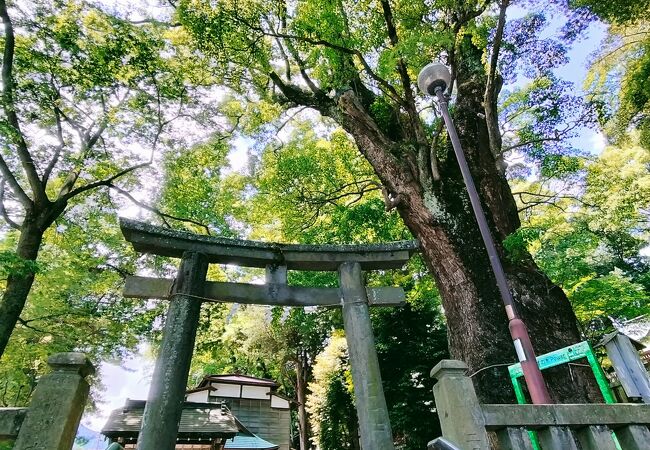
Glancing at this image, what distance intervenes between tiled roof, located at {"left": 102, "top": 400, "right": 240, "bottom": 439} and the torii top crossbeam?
6.81 metres

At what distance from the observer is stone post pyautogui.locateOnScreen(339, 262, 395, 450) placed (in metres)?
3.95

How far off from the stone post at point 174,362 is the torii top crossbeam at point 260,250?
0.19 meters

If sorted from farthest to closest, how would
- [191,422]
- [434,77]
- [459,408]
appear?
1. [191,422]
2. [434,77]
3. [459,408]

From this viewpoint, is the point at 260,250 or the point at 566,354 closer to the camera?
the point at 566,354

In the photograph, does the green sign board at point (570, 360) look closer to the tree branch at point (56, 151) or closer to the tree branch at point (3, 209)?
the tree branch at point (56, 151)

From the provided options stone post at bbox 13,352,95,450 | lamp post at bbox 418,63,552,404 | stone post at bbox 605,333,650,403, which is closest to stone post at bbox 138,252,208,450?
stone post at bbox 13,352,95,450

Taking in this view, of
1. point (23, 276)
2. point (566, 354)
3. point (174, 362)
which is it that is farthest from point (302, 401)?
point (566, 354)

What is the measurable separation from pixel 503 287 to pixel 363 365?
1.80 metres

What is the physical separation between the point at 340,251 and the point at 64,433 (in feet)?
11.3

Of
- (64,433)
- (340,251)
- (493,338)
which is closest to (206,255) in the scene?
(340,251)

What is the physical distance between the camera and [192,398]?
1667 cm

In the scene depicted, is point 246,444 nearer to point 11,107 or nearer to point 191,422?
point 191,422

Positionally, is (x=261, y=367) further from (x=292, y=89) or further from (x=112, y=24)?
(x=112, y=24)

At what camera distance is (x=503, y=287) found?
12.8ft
